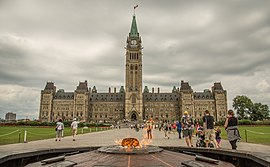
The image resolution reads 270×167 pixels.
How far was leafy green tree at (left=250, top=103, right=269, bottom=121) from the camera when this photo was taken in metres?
83.6

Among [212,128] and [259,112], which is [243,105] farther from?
[212,128]

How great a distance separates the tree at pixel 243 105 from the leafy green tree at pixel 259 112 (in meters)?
1.76

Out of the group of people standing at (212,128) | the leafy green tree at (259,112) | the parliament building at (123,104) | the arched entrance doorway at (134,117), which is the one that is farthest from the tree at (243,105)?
the group of people standing at (212,128)

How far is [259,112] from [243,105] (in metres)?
6.82

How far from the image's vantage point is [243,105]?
89.2 metres

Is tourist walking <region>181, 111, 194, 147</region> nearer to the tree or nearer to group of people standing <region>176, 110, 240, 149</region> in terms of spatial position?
group of people standing <region>176, 110, 240, 149</region>

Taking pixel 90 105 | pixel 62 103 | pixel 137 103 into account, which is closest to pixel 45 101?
pixel 62 103

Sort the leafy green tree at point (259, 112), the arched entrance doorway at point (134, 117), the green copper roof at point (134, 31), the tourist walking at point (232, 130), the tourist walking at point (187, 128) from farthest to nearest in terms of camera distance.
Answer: the green copper roof at point (134, 31)
the arched entrance doorway at point (134, 117)
the leafy green tree at point (259, 112)
the tourist walking at point (187, 128)
the tourist walking at point (232, 130)

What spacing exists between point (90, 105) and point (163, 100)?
138 feet

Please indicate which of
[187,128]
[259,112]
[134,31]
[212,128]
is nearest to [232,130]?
[212,128]

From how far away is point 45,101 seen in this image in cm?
11906

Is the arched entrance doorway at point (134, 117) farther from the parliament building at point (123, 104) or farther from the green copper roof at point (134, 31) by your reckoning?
the green copper roof at point (134, 31)

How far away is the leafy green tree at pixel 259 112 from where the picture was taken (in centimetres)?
8356

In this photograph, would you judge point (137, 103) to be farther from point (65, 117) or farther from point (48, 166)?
point (48, 166)
